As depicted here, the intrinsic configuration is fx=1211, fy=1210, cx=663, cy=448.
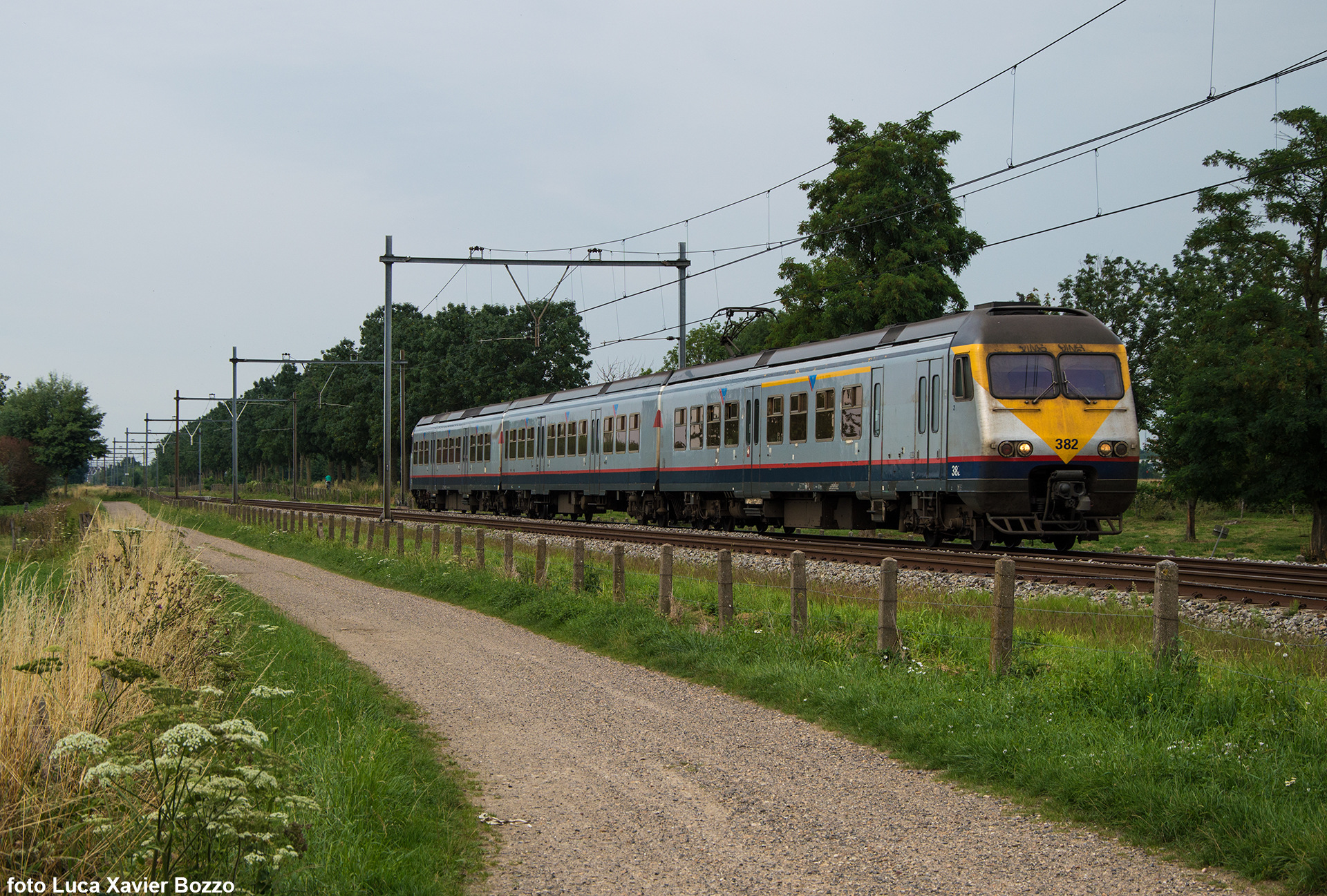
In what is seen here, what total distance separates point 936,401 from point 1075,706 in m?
11.2

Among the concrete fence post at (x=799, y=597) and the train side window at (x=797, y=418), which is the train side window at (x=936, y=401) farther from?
the concrete fence post at (x=799, y=597)

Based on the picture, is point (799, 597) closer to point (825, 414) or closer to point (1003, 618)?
point (1003, 618)

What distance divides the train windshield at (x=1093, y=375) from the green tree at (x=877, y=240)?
19815mm

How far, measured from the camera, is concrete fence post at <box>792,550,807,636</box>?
11.2 metres

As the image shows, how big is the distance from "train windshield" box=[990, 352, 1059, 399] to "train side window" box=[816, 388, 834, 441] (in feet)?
15.2

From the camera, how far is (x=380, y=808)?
6086 mm

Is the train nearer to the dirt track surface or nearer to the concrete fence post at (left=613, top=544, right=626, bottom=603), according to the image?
the concrete fence post at (left=613, top=544, right=626, bottom=603)

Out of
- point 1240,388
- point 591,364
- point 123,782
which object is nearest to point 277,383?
point 591,364

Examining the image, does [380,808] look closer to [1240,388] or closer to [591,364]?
[1240,388]

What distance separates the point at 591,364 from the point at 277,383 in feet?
283

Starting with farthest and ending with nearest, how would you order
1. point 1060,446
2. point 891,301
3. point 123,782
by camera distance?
point 891,301, point 1060,446, point 123,782

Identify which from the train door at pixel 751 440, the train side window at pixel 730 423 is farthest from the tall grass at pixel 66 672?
the train side window at pixel 730 423

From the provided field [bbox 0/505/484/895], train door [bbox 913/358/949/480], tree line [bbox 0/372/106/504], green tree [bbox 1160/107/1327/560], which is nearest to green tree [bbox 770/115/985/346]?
green tree [bbox 1160/107/1327/560]

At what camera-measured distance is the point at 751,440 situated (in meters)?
25.2
